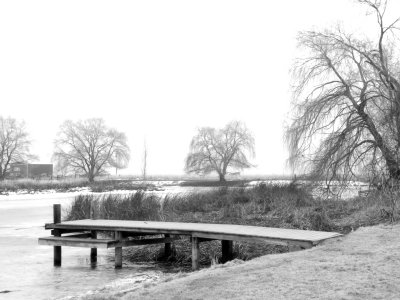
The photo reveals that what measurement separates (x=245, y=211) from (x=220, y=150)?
50844mm

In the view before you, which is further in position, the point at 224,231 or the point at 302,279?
the point at 224,231

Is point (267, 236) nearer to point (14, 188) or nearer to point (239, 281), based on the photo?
point (239, 281)

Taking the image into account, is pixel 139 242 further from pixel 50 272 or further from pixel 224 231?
pixel 224 231

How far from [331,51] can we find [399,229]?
40.0 ft

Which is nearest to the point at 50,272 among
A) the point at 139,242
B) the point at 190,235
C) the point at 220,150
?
the point at 139,242

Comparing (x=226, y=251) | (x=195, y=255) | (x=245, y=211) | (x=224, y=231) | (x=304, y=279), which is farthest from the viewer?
(x=245, y=211)

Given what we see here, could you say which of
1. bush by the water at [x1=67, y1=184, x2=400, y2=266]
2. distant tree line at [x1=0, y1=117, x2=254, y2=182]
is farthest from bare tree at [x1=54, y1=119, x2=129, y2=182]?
bush by the water at [x1=67, y1=184, x2=400, y2=266]

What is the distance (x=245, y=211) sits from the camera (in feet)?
58.3

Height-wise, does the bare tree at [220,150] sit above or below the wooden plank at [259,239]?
above

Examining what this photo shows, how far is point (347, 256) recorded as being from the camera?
6945 millimetres

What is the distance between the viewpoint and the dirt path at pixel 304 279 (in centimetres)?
514

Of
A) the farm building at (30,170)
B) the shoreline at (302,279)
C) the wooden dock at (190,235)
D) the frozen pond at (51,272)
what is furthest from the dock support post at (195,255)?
the farm building at (30,170)

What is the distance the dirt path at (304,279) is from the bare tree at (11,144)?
6996cm

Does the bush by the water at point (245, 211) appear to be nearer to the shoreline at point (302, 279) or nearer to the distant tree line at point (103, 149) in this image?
the shoreline at point (302, 279)
